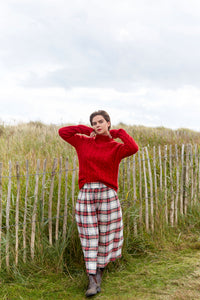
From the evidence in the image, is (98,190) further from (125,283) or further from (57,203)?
(125,283)

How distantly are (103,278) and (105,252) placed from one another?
50 cm

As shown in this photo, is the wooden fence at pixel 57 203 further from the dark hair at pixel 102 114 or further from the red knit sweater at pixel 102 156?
the dark hair at pixel 102 114

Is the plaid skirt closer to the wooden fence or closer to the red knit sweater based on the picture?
the red knit sweater

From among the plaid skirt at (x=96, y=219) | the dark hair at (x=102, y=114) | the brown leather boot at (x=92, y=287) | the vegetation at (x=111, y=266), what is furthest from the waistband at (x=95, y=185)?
the brown leather boot at (x=92, y=287)

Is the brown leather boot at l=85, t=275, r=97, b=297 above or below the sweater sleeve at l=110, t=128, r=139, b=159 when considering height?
below

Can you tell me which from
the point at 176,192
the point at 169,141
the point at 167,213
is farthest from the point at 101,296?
the point at 169,141

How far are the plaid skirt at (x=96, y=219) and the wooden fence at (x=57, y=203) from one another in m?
0.59

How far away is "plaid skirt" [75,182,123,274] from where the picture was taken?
3.38m

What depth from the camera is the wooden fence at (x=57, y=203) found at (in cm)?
380

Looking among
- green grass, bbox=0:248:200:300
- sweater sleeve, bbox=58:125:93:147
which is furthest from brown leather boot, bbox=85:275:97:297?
sweater sleeve, bbox=58:125:93:147

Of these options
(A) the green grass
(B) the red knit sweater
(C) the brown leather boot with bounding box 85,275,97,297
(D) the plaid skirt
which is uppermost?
(B) the red knit sweater

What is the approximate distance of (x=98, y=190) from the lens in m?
3.38

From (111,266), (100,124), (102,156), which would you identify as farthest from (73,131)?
(111,266)

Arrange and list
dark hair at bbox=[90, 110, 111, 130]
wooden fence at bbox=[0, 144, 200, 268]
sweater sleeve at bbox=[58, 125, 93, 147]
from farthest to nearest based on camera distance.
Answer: wooden fence at bbox=[0, 144, 200, 268] < sweater sleeve at bbox=[58, 125, 93, 147] < dark hair at bbox=[90, 110, 111, 130]
